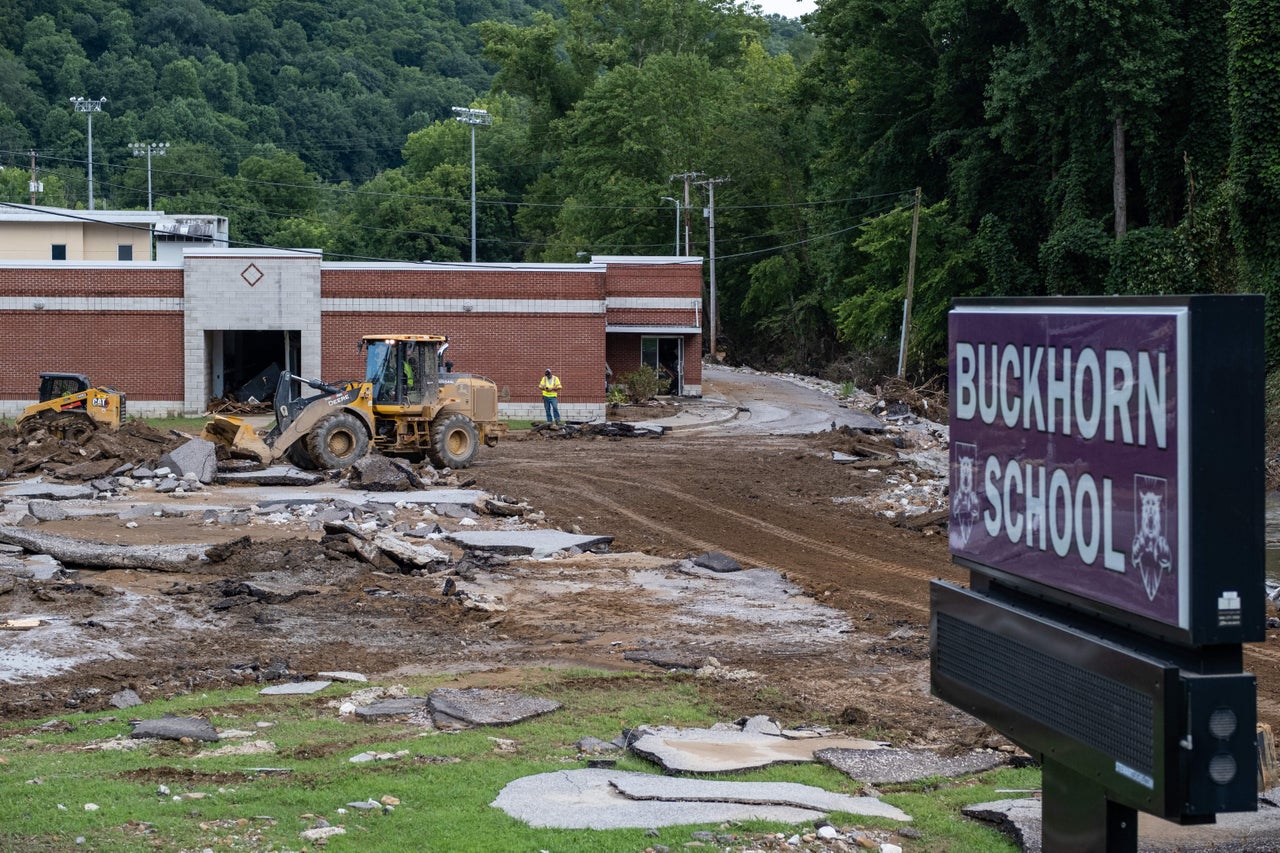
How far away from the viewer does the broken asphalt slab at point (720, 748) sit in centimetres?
919

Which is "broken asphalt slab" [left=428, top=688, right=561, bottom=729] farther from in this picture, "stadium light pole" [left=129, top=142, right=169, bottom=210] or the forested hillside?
"stadium light pole" [left=129, top=142, right=169, bottom=210]

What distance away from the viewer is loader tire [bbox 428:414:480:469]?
29359 mm

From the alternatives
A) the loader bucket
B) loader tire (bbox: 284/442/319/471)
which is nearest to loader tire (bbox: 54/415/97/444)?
the loader bucket

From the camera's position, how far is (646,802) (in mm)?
8305

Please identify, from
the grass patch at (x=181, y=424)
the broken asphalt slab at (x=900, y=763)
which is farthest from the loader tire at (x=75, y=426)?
the broken asphalt slab at (x=900, y=763)

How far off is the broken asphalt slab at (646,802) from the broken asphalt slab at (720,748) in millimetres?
352

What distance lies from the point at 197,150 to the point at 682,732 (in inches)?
4546

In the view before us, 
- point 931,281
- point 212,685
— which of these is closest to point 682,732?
point 212,685

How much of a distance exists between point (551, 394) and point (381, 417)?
13.0 meters

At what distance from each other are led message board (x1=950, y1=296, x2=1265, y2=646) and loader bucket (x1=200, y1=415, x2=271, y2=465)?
2322 cm

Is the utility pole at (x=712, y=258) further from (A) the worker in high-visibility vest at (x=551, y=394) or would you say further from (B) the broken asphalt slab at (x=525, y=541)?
(B) the broken asphalt slab at (x=525, y=541)

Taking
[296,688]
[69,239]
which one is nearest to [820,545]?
[296,688]

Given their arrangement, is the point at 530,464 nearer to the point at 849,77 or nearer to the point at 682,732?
the point at 682,732

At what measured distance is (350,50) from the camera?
151 m
